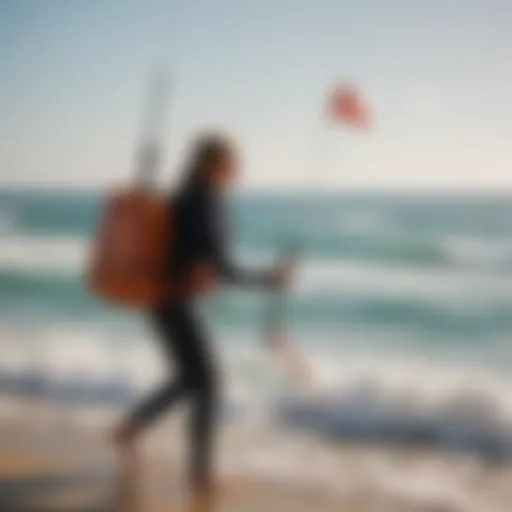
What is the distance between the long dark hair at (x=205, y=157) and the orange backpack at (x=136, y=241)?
0.17 feet

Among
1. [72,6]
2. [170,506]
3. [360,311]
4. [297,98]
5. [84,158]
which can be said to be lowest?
[170,506]

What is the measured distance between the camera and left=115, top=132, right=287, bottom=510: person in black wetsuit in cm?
154

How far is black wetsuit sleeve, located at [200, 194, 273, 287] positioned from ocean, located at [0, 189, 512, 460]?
0.02 metres

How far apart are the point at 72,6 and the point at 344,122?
0.45 metres

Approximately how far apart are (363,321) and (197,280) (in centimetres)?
23

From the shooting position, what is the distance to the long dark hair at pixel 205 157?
1551 millimetres

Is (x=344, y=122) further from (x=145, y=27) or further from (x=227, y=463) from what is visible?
(x=227, y=463)

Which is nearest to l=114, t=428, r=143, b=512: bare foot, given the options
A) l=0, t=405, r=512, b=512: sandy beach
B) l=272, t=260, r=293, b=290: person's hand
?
l=0, t=405, r=512, b=512: sandy beach

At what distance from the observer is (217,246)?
60.5 inches

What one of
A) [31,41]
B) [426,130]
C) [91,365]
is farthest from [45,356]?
[426,130]

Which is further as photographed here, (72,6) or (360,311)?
(72,6)

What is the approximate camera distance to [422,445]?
4.91 feet

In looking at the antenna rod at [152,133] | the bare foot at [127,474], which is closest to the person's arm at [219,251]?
the antenna rod at [152,133]

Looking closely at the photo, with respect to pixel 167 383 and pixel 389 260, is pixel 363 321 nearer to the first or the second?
pixel 389 260
